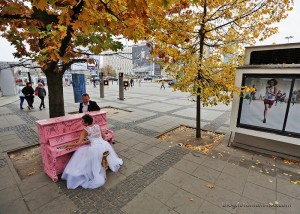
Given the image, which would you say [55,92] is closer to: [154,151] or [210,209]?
[154,151]

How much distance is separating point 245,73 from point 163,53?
2514 mm

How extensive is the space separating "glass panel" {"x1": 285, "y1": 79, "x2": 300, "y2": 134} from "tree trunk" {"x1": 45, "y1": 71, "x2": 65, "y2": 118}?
634 cm

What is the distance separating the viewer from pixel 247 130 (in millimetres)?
5277

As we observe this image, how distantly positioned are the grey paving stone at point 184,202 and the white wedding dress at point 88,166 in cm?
153

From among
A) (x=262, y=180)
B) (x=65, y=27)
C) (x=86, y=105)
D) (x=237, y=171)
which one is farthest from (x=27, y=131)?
(x=262, y=180)

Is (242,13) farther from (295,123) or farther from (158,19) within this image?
(295,123)

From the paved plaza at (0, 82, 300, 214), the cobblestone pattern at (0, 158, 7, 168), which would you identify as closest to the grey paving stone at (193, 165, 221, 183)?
the paved plaza at (0, 82, 300, 214)

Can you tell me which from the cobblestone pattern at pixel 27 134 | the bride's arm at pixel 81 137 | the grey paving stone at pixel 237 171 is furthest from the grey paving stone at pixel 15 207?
the grey paving stone at pixel 237 171

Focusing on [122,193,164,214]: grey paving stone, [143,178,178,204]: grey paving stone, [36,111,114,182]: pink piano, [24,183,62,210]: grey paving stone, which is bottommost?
[24,183,62,210]: grey paving stone

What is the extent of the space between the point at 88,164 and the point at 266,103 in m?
5.19

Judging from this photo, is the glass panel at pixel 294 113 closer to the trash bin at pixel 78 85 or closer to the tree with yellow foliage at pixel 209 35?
the tree with yellow foliage at pixel 209 35

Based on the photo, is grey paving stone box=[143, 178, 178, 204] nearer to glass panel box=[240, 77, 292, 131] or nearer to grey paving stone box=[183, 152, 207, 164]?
grey paving stone box=[183, 152, 207, 164]

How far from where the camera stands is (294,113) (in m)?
4.63

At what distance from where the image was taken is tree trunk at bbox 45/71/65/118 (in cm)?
445
